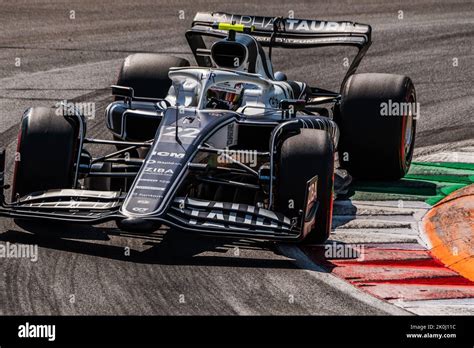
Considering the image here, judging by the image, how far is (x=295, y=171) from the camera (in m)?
11.9

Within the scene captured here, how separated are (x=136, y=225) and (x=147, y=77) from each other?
4.31m

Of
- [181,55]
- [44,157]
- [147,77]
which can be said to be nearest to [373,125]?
[147,77]

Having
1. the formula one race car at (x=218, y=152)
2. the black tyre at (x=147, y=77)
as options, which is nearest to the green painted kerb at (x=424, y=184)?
the formula one race car at (x=218, y=152)

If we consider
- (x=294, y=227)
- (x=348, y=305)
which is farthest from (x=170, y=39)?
(x=348, y=305)

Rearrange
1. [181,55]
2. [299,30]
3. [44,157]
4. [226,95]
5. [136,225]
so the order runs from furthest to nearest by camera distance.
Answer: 1. [181,55]
2. [299,30]
3. [226,95]
4. [44,157]
5. [136,225]

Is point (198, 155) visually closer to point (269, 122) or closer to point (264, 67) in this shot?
point (269, 122)

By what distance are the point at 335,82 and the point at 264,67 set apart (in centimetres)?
509

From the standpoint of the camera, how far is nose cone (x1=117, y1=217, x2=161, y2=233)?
11.2 m

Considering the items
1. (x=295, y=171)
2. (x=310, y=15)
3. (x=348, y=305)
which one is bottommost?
(x=348, y=305)

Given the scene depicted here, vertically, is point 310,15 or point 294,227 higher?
point 310,15

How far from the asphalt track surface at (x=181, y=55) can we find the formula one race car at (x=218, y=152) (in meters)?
0.37

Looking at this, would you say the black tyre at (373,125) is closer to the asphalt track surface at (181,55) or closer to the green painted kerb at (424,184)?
the green painted kerb at (424,184)

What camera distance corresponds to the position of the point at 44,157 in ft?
40.5

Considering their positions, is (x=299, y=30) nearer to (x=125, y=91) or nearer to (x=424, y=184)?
(x=424, y=184)
